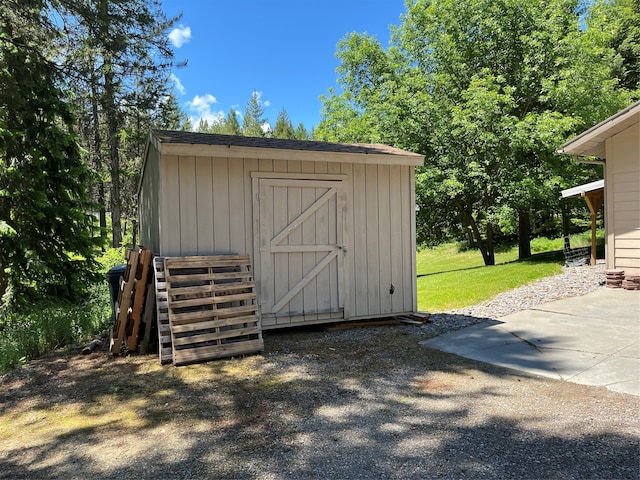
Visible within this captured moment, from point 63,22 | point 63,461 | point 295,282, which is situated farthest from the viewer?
point 63,22

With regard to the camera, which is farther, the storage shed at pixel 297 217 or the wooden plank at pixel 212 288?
the storage shed at pixel 297 217

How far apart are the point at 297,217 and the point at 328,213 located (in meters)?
0.43

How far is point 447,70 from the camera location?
14609mm

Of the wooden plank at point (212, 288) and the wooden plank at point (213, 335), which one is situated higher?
the wooden plank at point (212, 288)

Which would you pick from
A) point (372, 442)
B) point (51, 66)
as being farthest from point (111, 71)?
point (372, 442)

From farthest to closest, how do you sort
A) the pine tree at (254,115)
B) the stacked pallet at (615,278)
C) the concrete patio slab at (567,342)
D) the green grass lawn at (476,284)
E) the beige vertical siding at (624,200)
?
the pine tree at (254,115), the green grass lawn at (476,284), the stacked pallet at (615,278), the beige vertical siding at (624,200), the concrete patio slab at (567,342)

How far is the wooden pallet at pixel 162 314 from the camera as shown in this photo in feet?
13.9

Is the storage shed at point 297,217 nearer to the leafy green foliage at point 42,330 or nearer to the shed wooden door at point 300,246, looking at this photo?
the shed wooden door at point 300,246

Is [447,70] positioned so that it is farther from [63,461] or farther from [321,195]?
[63,461]

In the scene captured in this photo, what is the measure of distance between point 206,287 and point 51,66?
4.46 meters

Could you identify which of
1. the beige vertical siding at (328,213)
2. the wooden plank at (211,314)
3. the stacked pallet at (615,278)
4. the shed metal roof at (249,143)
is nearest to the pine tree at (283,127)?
the stacked pallet at (615,278)

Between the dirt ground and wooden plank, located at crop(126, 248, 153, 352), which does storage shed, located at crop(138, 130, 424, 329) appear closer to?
wooden plank, located at crop(126, 248, 153, 352)

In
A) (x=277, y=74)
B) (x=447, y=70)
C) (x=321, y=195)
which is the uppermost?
(x=277, y=74)

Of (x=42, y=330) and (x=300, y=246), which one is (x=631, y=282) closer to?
(x=300, y=246)
